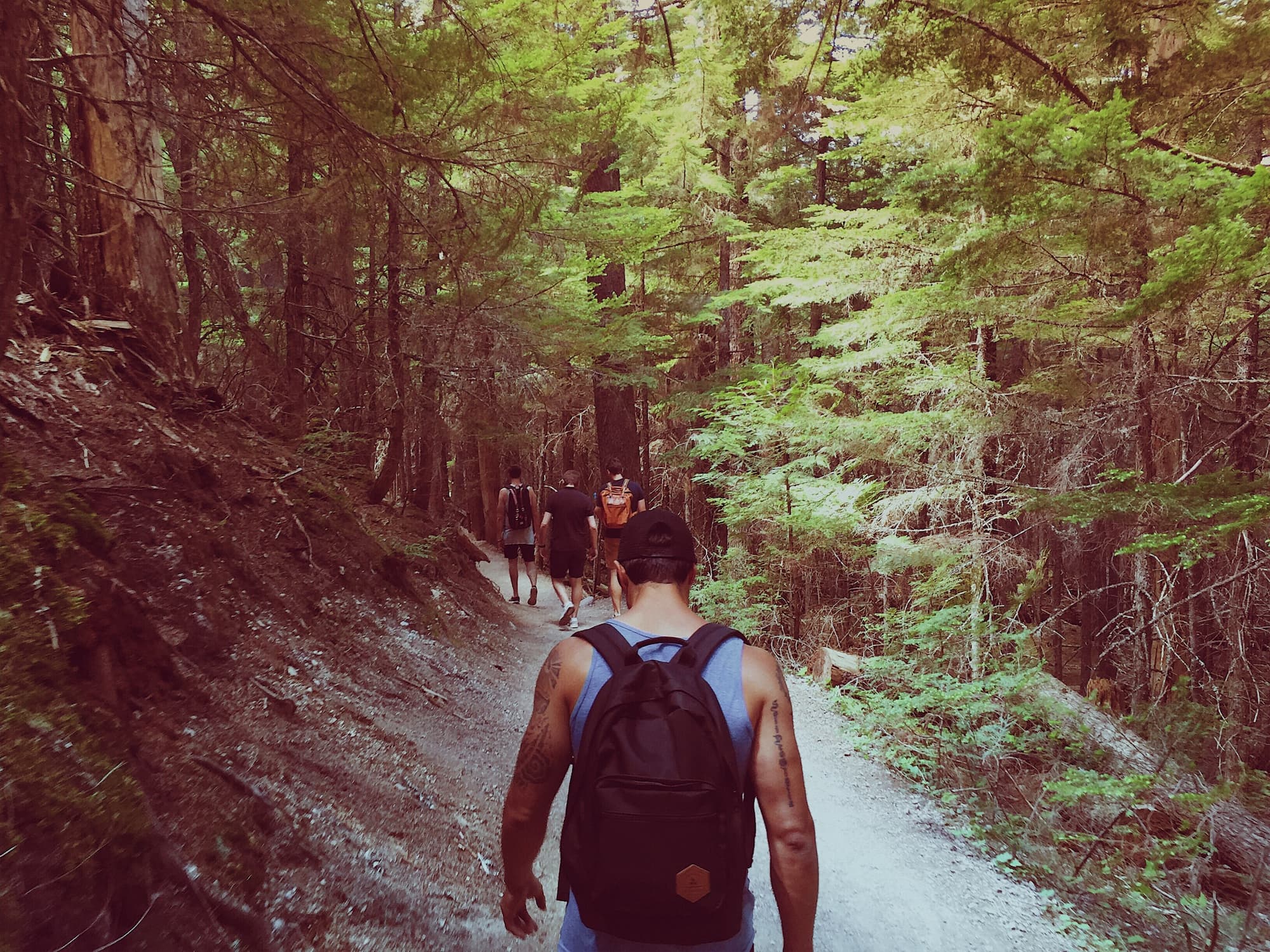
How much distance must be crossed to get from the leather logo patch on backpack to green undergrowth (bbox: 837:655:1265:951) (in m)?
3.25

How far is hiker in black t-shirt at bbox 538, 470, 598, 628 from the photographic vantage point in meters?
10.3

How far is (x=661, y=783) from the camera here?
1.62m

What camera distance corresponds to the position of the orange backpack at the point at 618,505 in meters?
9.42

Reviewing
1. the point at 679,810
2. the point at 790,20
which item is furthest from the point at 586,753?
the point at 790,20

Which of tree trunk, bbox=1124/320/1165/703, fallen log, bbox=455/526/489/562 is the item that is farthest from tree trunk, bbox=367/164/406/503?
tree trunk, bbox=1124/320/1165/703

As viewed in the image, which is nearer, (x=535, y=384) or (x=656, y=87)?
(x=535, y=384)

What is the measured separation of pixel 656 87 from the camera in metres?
11.7

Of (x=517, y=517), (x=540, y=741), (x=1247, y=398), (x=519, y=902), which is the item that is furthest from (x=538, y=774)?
(x=517, y=517)

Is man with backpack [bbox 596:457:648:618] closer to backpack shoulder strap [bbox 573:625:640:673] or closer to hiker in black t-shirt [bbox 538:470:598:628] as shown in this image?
hiker in black t-shirt [bbox 538:470:598:628]

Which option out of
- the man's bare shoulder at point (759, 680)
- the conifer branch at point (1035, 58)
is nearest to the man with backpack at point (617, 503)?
the conifer branch at point (1035, 58)

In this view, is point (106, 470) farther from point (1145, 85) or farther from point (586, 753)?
point (1145, 85)

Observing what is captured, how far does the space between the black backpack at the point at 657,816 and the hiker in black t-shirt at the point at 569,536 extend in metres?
8.52

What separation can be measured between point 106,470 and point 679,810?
4292 millimetres

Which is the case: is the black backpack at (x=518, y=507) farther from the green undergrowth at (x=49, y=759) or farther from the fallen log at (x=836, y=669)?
the green undergrowth at (x=49, y=759)
